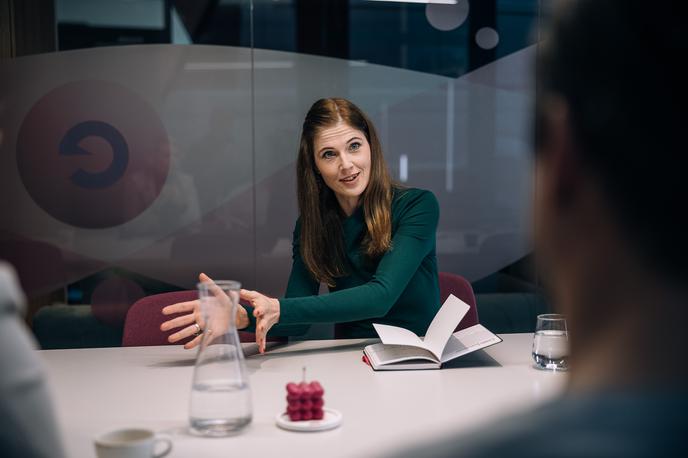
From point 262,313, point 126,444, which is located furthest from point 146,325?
point 126,444

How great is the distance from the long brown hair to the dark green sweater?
38mm

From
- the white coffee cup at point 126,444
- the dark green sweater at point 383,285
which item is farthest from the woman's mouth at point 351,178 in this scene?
the white coffee cup at point 126,444

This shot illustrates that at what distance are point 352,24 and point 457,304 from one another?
229cm

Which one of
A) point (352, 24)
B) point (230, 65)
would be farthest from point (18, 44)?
point (352, 24)

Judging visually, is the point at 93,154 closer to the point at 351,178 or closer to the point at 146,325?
the point at 146,325

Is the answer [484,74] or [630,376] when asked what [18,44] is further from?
[630,376]

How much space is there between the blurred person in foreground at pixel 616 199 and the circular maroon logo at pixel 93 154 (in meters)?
3.47

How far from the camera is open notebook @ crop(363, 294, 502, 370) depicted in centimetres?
194

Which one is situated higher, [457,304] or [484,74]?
[484,74]

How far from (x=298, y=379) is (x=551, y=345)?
68 cm

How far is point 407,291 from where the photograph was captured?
8.11 ft

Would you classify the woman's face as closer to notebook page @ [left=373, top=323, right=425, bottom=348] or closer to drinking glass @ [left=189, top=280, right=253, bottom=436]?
notebook page @ [left=373, top=323, right=425, bottom=348]

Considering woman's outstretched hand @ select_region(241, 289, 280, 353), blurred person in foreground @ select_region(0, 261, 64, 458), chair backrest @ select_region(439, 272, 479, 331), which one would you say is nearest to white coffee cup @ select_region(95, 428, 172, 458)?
blurred person in foreground @ select_region(0, 261, 64, 458)

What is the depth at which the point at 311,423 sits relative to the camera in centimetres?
146
